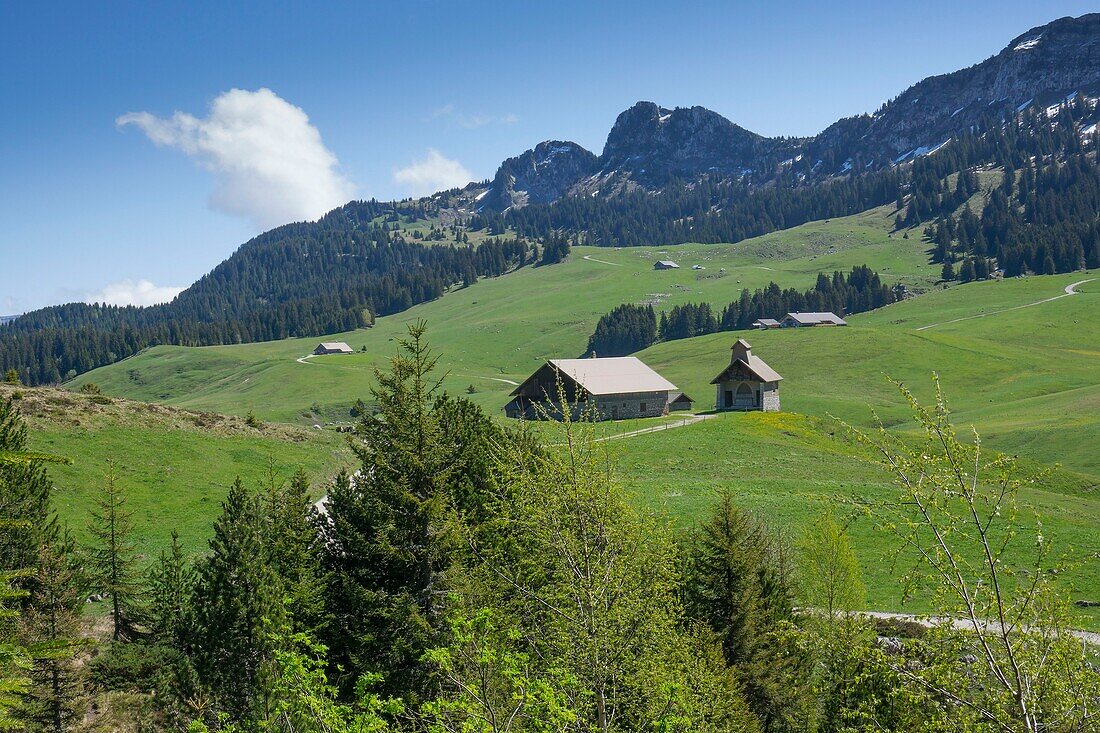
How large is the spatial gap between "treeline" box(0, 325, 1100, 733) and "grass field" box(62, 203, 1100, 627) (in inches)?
95.8

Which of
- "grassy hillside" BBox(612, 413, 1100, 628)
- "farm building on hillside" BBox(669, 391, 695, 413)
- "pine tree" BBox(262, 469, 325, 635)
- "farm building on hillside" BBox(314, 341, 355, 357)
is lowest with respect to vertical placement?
"grassy hillside" BBox(612, 413, 1100, 628)

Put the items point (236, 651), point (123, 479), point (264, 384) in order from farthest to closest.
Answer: point (264, 384) < point (123, 479) < point (236, 651)

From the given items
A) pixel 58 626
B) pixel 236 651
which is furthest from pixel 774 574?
pixel 58 626

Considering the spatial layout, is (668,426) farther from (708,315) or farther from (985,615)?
(708,315)

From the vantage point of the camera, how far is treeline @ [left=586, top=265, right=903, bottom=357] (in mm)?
180375

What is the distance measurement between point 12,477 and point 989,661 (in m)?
29.4

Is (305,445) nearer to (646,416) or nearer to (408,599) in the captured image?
(646,416)

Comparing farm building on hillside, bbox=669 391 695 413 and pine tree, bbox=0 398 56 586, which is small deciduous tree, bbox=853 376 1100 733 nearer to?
pine tree, bbox=0 398 56 586

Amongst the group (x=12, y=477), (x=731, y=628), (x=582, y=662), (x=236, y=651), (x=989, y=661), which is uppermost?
(x=12, y=477)

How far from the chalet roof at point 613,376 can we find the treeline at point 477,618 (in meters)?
54.0

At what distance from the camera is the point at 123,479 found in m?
48.4

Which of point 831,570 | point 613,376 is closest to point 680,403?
point 613,376

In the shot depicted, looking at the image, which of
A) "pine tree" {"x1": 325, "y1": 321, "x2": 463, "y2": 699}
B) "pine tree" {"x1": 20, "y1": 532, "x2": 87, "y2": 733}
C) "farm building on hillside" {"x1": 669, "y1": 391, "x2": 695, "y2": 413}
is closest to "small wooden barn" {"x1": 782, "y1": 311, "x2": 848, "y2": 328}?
"farm building on hillside" {"x1": 669, "y1": 391, "x2": 695, "y2": 413}

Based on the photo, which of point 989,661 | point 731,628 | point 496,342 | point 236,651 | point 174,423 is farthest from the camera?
point 496,342
